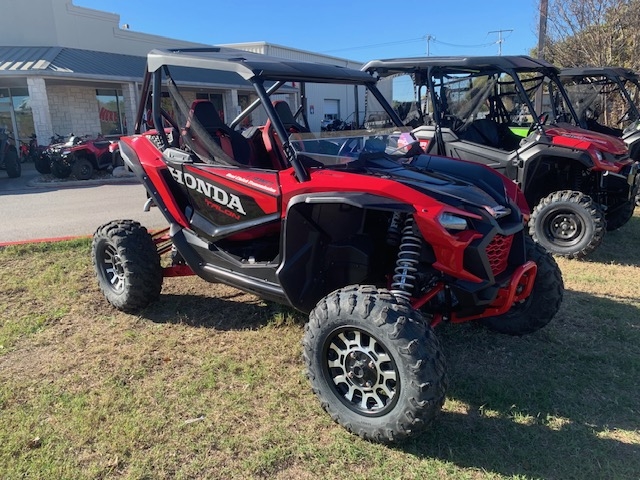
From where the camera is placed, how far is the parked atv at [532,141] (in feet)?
20.3

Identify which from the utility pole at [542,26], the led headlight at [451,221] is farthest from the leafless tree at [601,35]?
the led headlight at [451,221]

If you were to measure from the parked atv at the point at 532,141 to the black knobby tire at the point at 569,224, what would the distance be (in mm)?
10

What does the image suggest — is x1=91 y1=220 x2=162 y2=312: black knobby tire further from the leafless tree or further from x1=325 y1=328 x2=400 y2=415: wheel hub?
the leafless tree

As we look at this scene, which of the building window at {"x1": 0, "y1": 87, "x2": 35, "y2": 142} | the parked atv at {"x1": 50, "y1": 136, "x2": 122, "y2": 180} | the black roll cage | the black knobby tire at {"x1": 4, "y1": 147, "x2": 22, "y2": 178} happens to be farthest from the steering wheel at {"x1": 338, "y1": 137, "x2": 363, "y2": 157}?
the building window at {"x1": 0, "y1": 87, "x2": 35, "y2": 142}

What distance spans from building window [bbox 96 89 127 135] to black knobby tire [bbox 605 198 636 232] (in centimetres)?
1874

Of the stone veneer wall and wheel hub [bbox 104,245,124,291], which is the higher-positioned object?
the stone veneer wall

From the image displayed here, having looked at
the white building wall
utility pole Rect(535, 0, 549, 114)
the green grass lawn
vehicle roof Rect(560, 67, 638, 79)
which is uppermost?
the white building wall

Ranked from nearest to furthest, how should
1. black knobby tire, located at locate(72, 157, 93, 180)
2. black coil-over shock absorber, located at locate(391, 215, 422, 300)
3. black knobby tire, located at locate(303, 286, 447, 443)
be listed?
black knobby tire, located at locate(303, 286, 447, 443) < black coil-over shock absorber, located at locate(391, 215, 422, 300) < black knobby tire, located at locate(72, 157, 93, 180)

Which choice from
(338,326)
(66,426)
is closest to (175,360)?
(66,426)

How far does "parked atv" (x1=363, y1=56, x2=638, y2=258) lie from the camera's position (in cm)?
619

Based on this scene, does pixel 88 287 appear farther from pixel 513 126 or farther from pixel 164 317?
pixel 513 126

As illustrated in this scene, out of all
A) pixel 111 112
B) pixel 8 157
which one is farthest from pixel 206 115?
pixel 111 112

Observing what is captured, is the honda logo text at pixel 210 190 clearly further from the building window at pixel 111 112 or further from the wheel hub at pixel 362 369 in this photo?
the building window at pixel 111 112

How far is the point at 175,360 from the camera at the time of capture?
3842 millimetres
